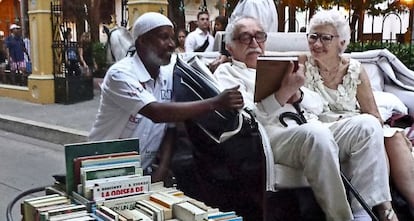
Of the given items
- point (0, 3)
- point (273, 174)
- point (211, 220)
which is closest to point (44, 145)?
point (273, 174)

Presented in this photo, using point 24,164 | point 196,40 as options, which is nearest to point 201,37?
point 196,40

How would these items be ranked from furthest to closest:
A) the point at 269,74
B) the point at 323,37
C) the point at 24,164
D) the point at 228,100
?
the point at 24,164, the point at 323,37, the point at 269,74, the point at 228,100

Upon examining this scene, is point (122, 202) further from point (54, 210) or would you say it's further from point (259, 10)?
point (259, 10)

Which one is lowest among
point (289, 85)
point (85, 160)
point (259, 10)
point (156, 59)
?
point (85, 160)

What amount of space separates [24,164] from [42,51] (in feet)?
14.9

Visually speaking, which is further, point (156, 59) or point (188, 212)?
point (156, 59)

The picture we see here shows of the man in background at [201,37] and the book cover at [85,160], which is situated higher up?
the man in background at [201,37]

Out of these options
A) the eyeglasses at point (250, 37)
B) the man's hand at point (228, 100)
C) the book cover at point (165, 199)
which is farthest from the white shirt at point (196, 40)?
the book cover at point (165, 199)

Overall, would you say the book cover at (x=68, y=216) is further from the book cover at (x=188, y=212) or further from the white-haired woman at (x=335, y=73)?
the white-haired woman at (x=335, y=73)

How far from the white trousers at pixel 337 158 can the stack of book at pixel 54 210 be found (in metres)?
1.18

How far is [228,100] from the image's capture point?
251 cm

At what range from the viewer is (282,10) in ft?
30.8

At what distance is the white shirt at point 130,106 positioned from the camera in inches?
103

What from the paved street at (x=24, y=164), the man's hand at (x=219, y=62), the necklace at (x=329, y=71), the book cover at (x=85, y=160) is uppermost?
the man's hand at (x=219, y=62)
